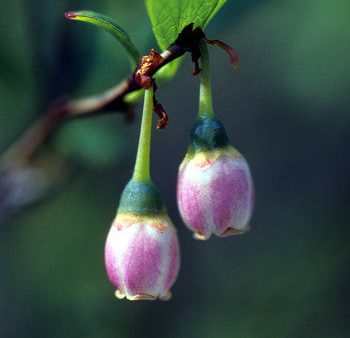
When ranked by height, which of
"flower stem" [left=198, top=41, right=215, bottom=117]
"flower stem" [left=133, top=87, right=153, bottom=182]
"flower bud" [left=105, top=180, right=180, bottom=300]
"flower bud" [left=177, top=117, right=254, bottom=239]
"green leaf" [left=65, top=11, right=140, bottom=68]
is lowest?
"flower bud" [left=105, top=180, right=180, bottom=300]

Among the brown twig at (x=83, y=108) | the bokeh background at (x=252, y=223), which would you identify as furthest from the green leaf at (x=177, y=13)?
the bokeh background at (x=252, y=223)

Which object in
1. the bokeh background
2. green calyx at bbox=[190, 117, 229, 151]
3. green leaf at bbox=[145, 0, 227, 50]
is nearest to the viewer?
green leaf at bbox=[145, 0, 227, 50]

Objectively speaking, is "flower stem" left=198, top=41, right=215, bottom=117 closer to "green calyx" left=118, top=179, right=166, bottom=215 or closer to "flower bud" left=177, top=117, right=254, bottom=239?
"flower bud" left=177, top=117, right=254, bottom=239

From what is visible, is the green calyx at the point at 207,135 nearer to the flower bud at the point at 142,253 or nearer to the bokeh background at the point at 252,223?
the flower bud at the point at 142,253

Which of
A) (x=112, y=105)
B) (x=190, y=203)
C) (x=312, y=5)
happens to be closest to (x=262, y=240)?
(x=312, y=5)

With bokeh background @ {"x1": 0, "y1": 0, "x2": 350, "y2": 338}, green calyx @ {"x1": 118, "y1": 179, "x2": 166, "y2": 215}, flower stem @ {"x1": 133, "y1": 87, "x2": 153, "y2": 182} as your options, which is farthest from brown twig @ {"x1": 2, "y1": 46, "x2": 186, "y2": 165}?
bokeh background @ {"x1": 0, "y1": 0, "x2": 350, "y2": 338}

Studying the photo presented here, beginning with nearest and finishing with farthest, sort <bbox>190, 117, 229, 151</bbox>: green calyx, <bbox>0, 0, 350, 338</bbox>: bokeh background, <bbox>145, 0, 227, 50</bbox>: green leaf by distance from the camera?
1. <bbox>145, 0, 227, 50</bbox>: green leaf
2. <bbox>190, 117, 229, 151</bbox>: green calyx
3. <bbox>0, 0, 350, 338</bbox>: bokeh background
